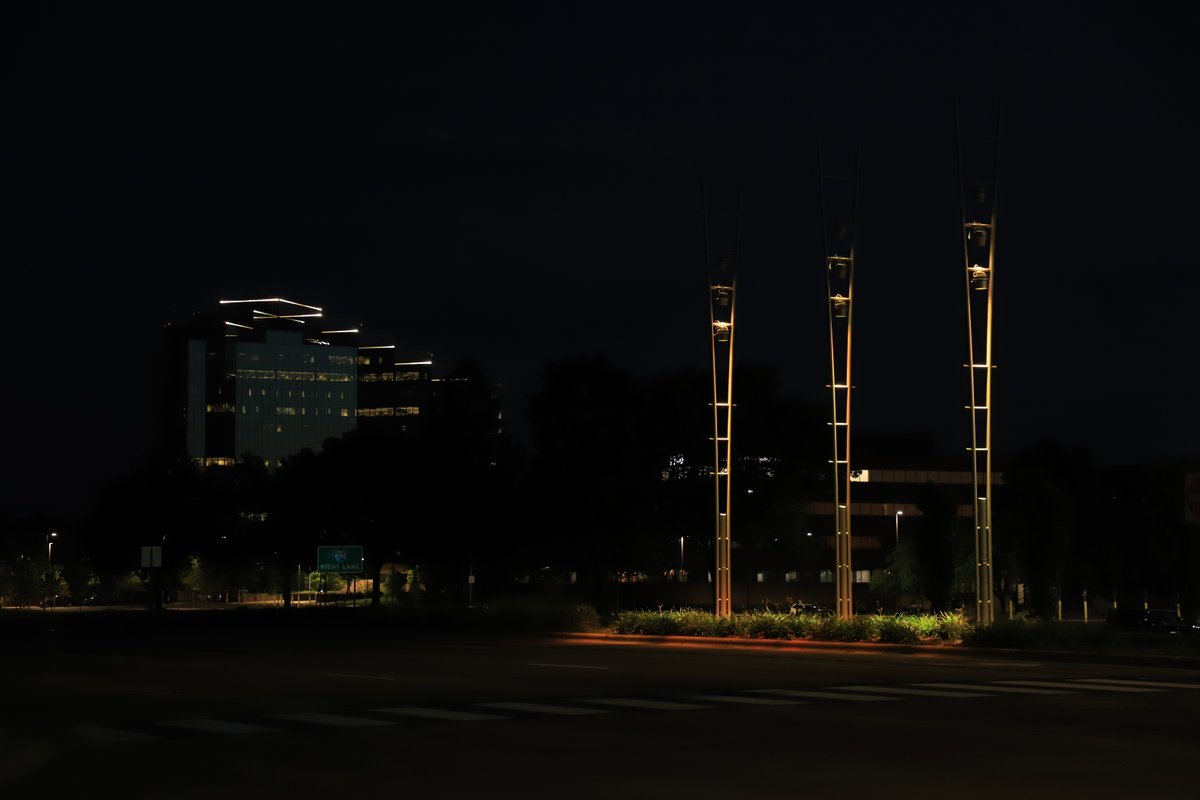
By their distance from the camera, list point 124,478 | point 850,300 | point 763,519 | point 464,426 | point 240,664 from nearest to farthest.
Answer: point 240,664
point 850,300
point 763,519
point 464,426
point 124,478

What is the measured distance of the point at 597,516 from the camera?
203 feet

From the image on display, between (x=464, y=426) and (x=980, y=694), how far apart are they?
183 ft

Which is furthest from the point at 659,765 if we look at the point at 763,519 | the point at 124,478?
the point at 124,478

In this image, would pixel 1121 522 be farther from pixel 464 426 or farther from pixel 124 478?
pixel 124 478

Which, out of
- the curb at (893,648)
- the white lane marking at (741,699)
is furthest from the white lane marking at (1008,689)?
the curb at (893,648)

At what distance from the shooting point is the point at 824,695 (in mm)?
21000

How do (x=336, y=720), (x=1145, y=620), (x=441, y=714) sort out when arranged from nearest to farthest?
1. (x=336, y=720)
2. (x=441, y=714)
3. (x=1145, y=620)

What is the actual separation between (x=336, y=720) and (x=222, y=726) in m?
1.34

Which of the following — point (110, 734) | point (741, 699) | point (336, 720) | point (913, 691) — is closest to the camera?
point (110, 734)

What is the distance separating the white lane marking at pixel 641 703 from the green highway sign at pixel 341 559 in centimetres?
5447

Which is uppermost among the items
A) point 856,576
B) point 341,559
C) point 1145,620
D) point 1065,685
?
point 341,559

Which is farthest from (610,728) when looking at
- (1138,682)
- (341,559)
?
(341,559)

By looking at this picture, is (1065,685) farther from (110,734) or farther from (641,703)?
(110,734)

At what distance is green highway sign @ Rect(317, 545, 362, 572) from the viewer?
73.6 metres
